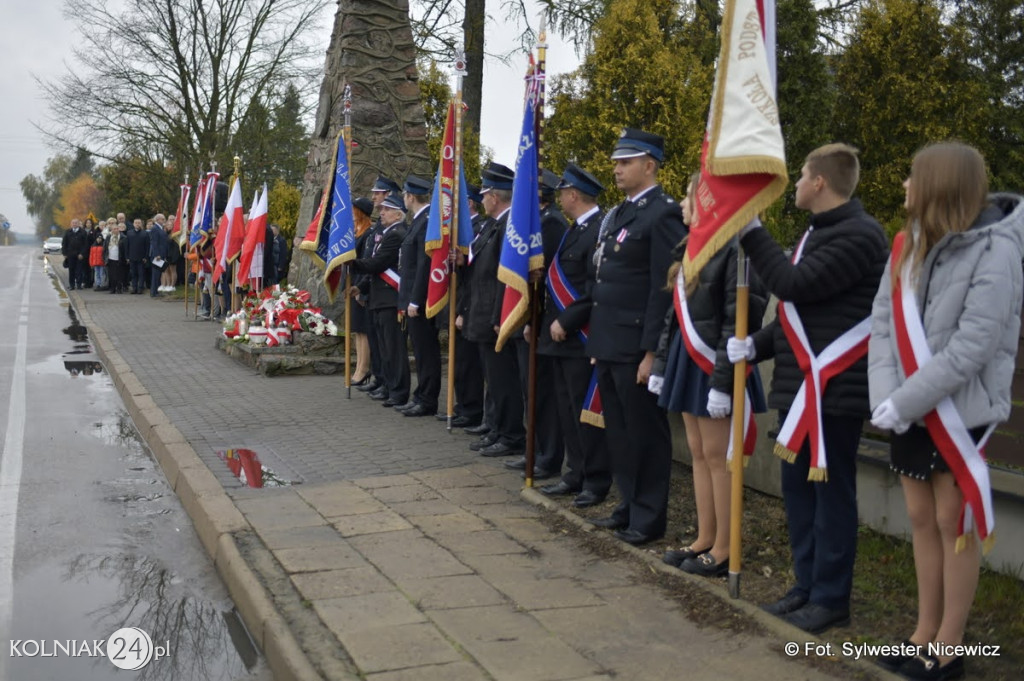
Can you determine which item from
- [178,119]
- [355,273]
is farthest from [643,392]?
[178,119]

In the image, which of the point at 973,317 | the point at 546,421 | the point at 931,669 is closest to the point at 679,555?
the point at 931,669

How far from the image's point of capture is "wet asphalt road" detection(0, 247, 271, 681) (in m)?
4.63

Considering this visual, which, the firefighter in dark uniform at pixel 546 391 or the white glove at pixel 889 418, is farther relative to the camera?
the firefighter in dark uniform at pixel 546 391

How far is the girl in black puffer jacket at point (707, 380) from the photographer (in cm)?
517

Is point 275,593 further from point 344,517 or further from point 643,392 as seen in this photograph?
point 643,392

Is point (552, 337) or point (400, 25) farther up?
point (400, 25)

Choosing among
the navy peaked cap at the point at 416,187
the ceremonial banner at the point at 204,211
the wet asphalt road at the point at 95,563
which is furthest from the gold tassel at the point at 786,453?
the ceremonial banner at the point at 204,211

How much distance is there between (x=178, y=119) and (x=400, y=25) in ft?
66.8

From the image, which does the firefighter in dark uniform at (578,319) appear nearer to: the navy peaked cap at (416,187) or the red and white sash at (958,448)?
the red and white sash at (958,448)

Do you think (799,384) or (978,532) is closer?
(978,532)

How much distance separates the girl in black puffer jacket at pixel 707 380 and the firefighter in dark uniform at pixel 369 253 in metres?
5.99

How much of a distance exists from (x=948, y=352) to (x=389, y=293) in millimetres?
7485

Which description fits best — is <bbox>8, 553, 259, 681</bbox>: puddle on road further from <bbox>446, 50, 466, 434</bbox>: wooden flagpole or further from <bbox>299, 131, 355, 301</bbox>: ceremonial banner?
<bbox>299, 131, 355, 301</bbox>: ceremonial banner

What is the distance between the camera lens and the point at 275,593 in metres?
5.06
